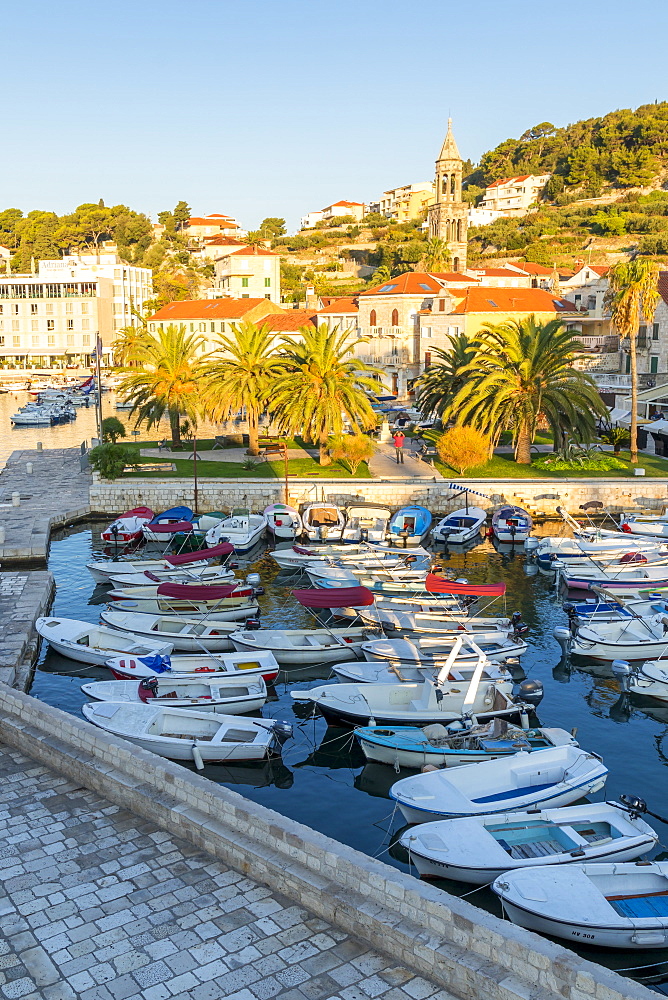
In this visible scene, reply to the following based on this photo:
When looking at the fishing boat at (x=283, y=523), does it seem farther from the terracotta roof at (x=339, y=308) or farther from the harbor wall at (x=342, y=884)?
the terracotta roof at (x=339, y=308)

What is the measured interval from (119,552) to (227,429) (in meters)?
29.2

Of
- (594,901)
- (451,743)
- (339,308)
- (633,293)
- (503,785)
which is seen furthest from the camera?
(339,308)

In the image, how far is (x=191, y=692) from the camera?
20.9m

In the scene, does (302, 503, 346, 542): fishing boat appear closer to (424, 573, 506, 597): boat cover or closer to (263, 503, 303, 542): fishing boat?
(263, 503, 303, 542): fishing boat

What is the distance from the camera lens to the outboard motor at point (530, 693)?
2111 cm

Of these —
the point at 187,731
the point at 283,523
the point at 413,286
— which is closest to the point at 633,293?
the point at 283,523

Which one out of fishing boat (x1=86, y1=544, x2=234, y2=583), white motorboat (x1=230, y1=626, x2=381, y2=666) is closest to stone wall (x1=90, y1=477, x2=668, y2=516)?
fishing boat (x1=86, y1=544, x2=234, y2=583)

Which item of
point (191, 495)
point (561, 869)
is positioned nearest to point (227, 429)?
point (191, 495)

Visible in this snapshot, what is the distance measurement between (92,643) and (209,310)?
74991 mm

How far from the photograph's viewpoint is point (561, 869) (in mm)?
13328

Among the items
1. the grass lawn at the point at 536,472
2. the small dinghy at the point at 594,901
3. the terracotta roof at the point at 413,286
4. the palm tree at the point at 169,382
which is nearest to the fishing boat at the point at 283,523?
the grass lawn at the point at 536,472

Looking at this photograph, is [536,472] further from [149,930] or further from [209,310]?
[209,310]

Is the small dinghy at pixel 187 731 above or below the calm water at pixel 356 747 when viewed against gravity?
above

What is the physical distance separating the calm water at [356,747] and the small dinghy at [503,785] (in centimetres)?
97
